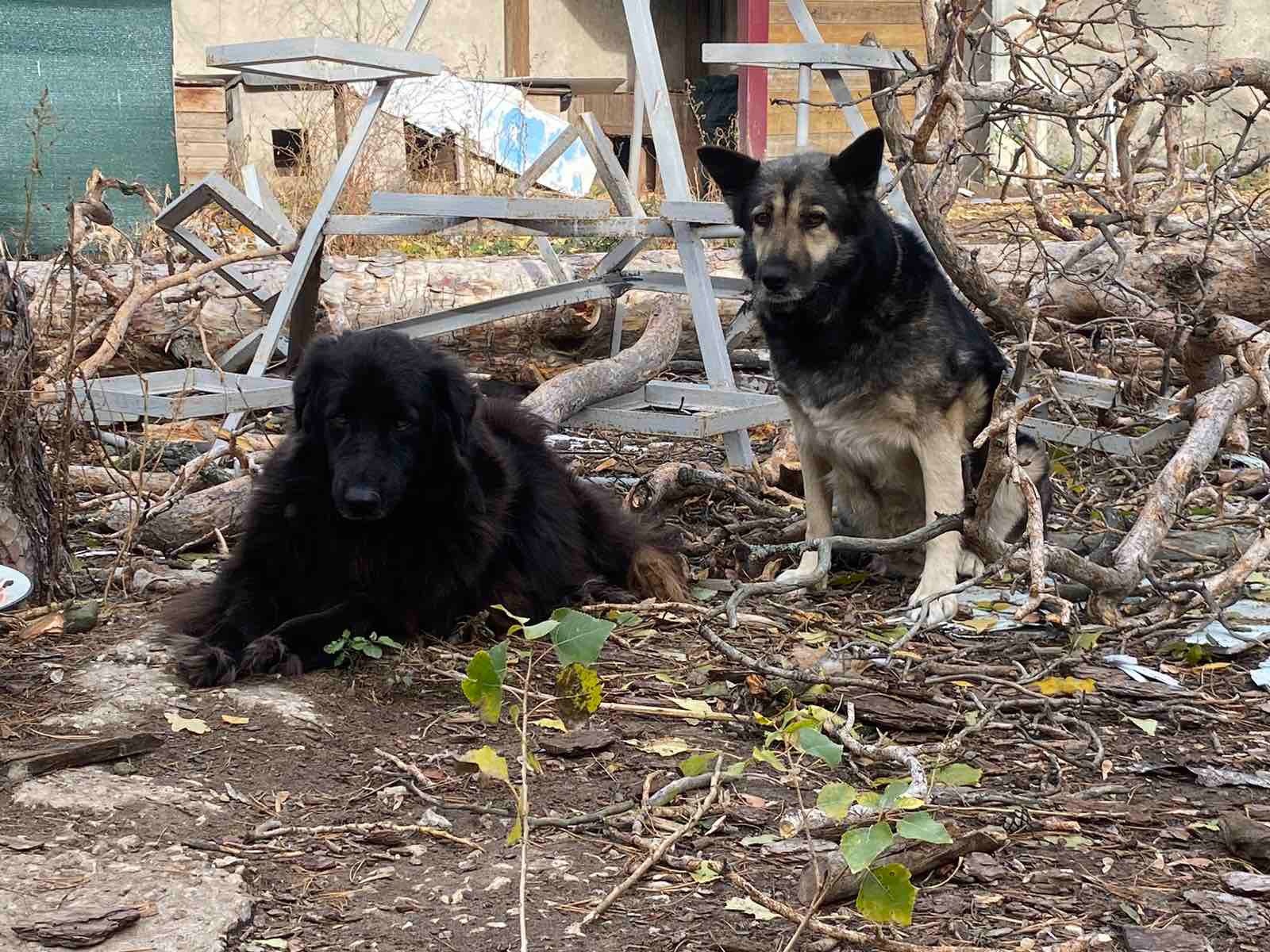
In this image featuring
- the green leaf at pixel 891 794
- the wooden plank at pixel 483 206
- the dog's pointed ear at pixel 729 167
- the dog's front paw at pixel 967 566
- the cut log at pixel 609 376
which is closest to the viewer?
the green leaf at pixel 891 794

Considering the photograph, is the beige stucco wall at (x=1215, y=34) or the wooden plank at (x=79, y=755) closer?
the wooden plank at (x=79, y=755)

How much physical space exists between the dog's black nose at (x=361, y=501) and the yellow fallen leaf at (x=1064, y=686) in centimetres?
188

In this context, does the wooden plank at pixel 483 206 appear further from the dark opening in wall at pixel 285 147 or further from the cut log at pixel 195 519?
the dark opening in wall at pixel 285 147

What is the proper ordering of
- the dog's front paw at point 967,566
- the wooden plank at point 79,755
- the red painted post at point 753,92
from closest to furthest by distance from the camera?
the wooden plank at point 79,755, the dog's front paw at point 967,566, the red painted post at point 753,92

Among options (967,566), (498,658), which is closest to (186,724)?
(498,658)

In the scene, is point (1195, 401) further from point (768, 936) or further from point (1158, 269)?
point (768, 936)

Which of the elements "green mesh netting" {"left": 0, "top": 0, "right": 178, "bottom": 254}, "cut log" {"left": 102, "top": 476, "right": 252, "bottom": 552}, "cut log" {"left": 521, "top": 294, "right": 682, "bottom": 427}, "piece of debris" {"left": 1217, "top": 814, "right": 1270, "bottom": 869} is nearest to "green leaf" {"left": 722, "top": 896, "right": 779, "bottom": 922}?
"piece of debris" {"left": 1217, "top": 814, "right": 1270, "bottom": 869}

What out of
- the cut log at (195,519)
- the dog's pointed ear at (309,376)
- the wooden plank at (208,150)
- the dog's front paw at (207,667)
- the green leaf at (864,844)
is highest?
the wooden plank at (208,150)

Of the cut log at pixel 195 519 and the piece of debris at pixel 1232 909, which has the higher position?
the cut log at pixel 195 519

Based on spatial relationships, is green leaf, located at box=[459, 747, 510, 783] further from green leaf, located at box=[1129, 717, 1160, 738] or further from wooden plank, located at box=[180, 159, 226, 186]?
wooden plank, located at box=[180, 159, 226, 186]

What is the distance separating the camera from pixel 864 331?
4801 millimetres

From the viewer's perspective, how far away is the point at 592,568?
188 inches

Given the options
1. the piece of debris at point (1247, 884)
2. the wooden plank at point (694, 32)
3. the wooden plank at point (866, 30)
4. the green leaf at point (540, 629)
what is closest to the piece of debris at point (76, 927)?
the green leaf at point (540, 629)

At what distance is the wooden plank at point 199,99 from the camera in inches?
523
